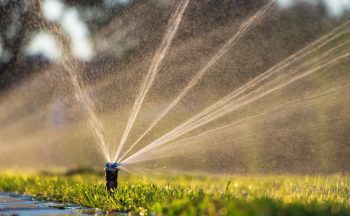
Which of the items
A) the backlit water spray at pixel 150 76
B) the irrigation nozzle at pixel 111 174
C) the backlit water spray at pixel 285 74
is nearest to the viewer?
the irrigation nozzle at pixel 111 174

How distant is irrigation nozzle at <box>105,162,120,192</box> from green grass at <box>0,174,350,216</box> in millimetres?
139

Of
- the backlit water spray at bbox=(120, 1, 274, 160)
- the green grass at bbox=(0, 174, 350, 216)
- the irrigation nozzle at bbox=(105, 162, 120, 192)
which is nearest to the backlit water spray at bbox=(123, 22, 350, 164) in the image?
the backlit water spray at bbox=(120, 1, 274, 160)

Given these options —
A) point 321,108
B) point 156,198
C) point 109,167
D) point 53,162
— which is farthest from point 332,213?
point 321,108

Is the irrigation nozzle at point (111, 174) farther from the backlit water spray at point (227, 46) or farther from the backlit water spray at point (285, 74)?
the backlit water spray at point (227, 46)

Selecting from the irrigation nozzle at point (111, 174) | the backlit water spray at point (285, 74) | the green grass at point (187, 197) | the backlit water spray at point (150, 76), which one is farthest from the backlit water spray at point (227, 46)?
the irrigation nozzle at point (111, 174)

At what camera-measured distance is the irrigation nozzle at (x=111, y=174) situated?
31.0 ft

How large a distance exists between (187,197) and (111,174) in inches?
83.6

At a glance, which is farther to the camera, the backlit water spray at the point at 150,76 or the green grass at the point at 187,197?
the backlit water spray at the point at 150,76

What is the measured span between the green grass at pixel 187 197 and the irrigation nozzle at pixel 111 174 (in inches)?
5.5

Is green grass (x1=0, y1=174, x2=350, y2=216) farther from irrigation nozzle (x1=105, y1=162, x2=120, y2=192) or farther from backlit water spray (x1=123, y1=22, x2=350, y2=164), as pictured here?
backlit water spray (x1=123, y1=22, x2=350, y2=164)

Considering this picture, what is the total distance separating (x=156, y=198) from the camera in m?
8.82

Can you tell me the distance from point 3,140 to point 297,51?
365 inches

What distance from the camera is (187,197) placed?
25.5 feet

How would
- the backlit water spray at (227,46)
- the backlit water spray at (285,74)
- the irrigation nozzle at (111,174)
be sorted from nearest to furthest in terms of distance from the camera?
the irrigation nozzle at (111,174), the backlit water spray at (285,74), the backlit water spray at (227,46)
